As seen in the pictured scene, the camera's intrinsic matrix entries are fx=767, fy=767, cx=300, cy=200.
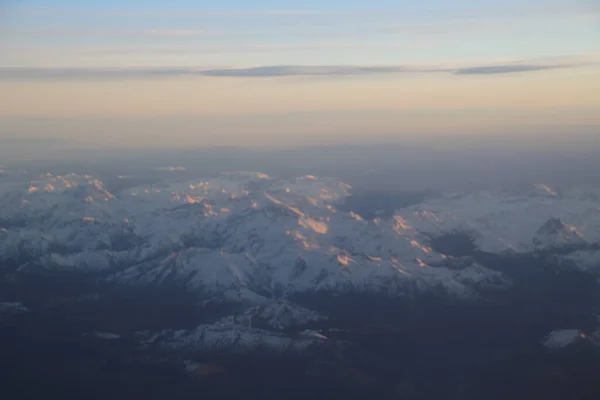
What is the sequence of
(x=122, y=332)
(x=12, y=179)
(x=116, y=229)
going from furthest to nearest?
(x=12, y=179)
(x=116, y=229)
(x=122, y=332)

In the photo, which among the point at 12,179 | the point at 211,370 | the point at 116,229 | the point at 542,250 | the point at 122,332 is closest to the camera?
the point at 211,370

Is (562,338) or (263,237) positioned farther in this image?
(263,237)

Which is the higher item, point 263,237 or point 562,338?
point 562,338

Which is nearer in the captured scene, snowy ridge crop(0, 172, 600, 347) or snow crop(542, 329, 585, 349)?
snow crop(542, 329, 585, 349)

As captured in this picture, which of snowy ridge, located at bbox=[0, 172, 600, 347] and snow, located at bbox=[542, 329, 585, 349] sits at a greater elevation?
snow, located at bbox=[542, 329, 585, 349]

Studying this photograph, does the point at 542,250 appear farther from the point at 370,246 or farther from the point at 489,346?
the point at 489,346

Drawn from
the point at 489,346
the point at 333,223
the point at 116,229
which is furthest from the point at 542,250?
the point at 116,229

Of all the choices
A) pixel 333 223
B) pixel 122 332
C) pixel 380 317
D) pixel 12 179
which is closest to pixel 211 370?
pixel 122 332

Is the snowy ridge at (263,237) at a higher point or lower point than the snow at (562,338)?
lower

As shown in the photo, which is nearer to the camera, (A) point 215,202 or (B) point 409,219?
(B) point 409,219

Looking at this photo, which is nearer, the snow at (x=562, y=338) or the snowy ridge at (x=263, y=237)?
the snow at (x=562, y=338)
